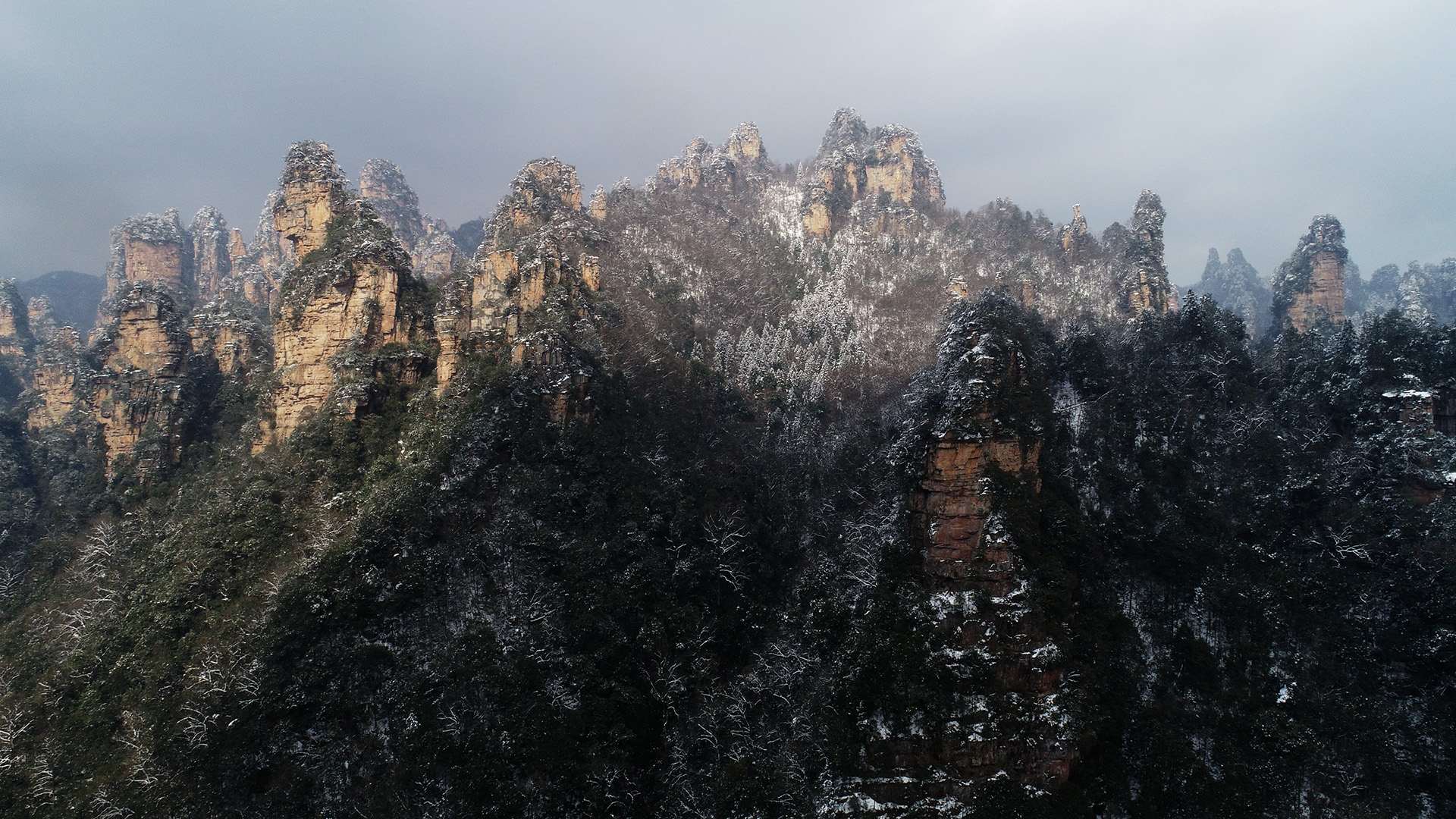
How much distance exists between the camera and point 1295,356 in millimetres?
57844

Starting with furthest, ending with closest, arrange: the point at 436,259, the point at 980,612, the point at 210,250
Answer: the point at 210,250
the point at 436,259
the point at 980,612

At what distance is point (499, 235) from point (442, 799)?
59.6 metres

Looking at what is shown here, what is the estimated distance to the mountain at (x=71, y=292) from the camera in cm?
15025

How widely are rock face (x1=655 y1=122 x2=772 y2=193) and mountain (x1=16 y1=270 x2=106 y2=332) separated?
133553 millimetres

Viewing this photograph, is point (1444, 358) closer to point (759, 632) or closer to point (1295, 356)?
point (1295, 356)

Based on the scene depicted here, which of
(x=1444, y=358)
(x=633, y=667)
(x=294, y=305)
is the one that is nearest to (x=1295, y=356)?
(x=1444, y=358)

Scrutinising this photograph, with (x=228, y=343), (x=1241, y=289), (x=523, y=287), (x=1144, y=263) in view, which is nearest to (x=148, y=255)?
(x=228, y=343)

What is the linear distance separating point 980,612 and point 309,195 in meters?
68.9

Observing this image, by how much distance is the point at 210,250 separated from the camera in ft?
424

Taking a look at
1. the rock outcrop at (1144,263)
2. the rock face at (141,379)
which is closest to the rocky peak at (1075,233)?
the rock outcrop at (1144,263)

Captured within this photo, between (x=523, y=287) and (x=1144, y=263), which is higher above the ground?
(x=1144, y=263)

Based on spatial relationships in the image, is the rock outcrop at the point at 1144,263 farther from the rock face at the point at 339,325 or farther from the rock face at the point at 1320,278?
the rock face at the point at 339,325

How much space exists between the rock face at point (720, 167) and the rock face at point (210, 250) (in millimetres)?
87879

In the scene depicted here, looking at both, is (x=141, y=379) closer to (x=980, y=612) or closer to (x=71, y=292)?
(x=980, y=612)
